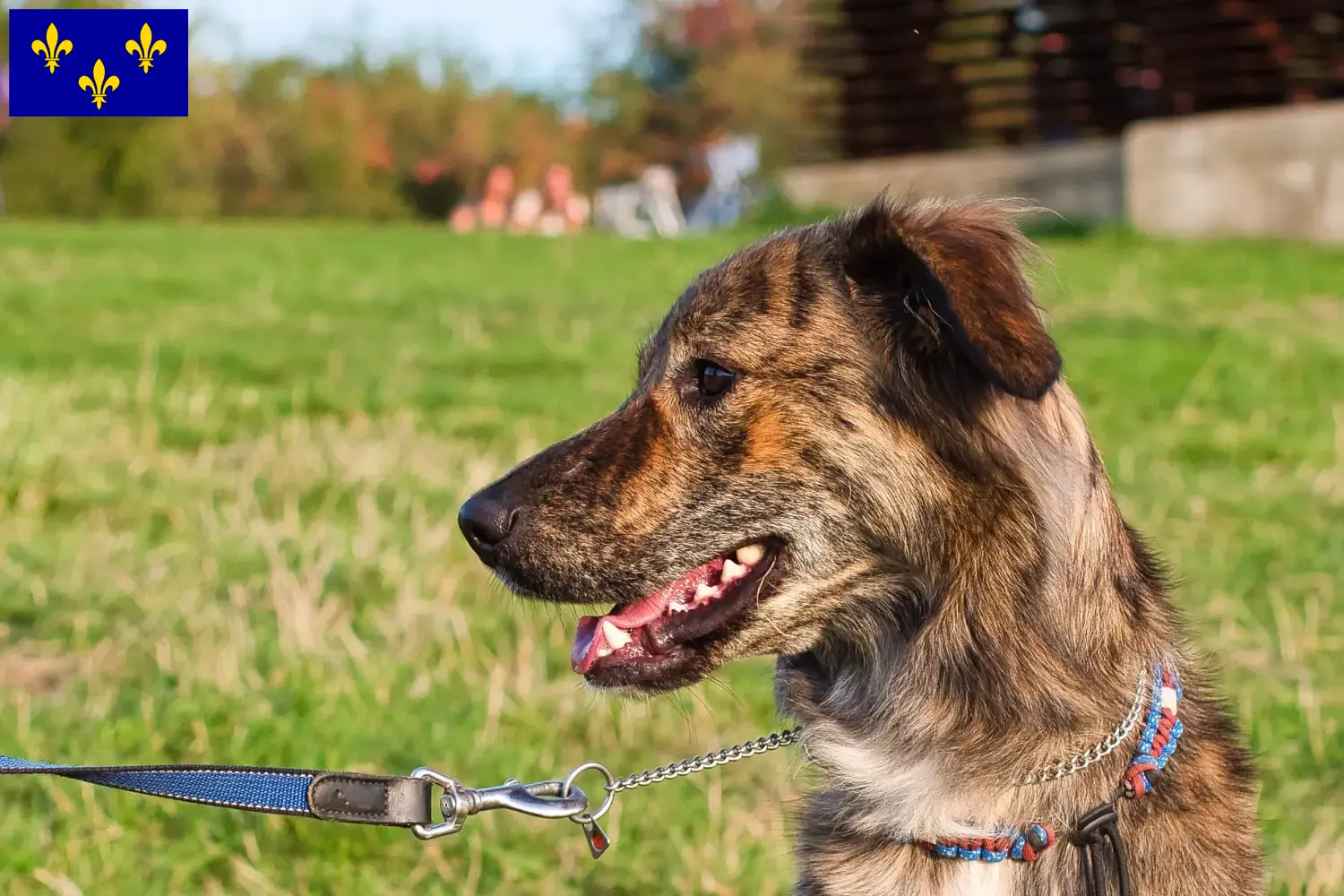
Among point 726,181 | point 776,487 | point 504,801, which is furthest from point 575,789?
point 726,181

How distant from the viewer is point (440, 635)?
507 centimetres

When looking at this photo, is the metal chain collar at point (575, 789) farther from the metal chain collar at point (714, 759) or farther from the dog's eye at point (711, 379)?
the dog's eye at point (711, 379)

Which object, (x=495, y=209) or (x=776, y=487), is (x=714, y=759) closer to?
(x=776, y=487)

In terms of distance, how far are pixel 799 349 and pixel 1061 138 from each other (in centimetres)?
1792

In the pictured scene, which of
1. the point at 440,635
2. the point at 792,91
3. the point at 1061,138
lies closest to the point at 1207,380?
the point at 440,635

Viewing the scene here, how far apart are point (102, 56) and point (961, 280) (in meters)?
3.68

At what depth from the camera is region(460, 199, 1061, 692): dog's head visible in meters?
2.85

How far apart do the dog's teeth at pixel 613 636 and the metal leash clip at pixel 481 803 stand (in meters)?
0.28

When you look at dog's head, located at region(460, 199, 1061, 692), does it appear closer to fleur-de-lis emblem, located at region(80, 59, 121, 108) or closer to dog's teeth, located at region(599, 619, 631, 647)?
dog's teeth, located at region(599, 619, 631, 647)

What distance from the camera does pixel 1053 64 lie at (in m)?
19.6

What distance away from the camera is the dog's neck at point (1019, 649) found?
2.76 metres

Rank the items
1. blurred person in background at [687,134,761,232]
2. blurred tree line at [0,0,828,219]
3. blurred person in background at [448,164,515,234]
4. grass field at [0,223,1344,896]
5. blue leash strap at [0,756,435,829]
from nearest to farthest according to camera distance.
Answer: blue leash strap at [0,756,435,829], grass field at [0,223,1344,896], blurred tree line at [0,0,828,219], blurred person in background at [448,164,515,234], blurred person in background at [687,134,761,232]

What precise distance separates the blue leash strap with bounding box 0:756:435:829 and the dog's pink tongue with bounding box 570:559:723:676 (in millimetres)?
425

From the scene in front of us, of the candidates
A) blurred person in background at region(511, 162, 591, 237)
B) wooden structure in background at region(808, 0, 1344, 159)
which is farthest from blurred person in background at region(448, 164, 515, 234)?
wooden structure in background at region(808, 0, 1344, 159)
